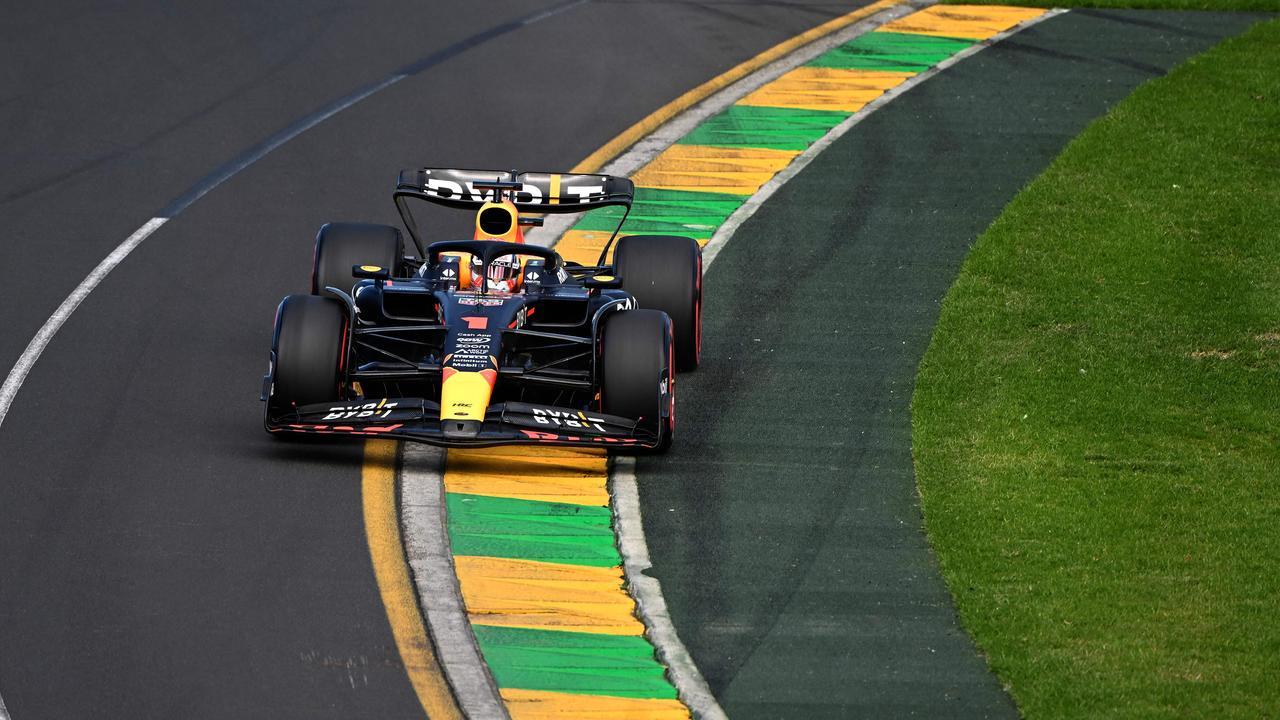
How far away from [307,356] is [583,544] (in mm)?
2447

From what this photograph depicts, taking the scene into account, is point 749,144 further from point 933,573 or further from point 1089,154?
point 933,573

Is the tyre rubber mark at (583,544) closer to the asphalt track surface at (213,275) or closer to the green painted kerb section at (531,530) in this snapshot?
the green painted kerb section at (531,530)

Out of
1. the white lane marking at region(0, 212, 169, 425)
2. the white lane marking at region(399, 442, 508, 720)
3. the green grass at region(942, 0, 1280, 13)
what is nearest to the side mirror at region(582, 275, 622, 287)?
the white lane marking at region(399, 442, 508, 720)

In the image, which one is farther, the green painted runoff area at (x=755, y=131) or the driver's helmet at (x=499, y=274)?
the green painted runoff area at (x=755, y=131)

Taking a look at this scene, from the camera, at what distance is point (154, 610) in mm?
11398

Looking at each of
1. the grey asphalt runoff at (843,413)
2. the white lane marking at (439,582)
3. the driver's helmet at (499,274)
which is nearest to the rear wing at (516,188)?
the driver's helmet at (499,274)

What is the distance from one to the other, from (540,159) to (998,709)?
12088 mm

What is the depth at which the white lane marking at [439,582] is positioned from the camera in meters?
10.6

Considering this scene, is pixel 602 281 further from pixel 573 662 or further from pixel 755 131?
pixel 755 131

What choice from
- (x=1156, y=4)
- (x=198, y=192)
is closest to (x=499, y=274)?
(x=198, y=192)

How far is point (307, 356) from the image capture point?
13.6 meters

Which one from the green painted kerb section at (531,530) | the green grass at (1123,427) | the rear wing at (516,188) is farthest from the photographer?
the rear wing at (516,188)

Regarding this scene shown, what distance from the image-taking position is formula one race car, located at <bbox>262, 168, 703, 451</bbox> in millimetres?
13297

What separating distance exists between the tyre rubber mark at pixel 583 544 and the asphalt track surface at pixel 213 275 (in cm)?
70
